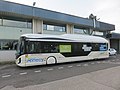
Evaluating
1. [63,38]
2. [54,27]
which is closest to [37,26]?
[54,27]

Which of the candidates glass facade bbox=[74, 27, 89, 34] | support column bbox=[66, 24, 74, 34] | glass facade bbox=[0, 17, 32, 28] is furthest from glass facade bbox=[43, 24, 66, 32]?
glass facade bbox=[74, 27, 89, 34]

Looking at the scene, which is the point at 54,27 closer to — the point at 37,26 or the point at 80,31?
the point at 37,26

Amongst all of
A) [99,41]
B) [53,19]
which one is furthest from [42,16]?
[99,41]

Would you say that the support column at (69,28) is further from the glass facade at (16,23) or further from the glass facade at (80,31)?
the glass facade at (16,23)

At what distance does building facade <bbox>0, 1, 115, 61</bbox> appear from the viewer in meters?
14.6

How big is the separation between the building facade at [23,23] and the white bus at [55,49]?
417cm

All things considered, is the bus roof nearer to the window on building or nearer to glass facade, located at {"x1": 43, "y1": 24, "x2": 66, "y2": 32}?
the window on building

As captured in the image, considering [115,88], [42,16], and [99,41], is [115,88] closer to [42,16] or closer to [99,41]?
[99,41]

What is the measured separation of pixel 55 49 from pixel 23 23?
7.05m

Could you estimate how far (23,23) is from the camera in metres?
16.6

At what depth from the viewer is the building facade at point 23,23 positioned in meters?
14.6

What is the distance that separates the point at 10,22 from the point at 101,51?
511 inches

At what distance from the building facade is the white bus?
4166 millimetres

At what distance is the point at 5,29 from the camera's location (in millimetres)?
14953
